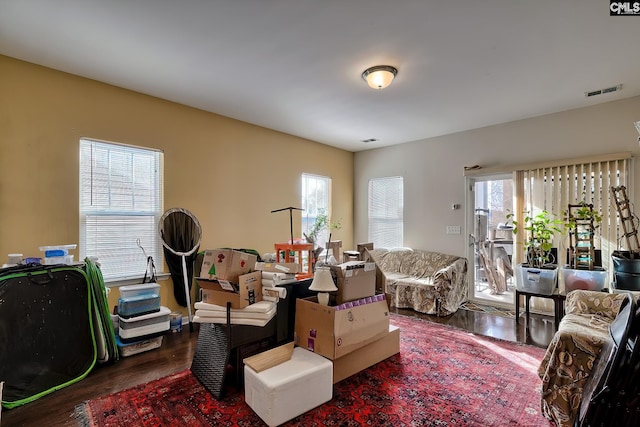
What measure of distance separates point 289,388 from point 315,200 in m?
4.03

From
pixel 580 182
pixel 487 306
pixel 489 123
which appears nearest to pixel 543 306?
pixel 487 306

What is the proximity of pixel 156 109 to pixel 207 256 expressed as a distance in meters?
2.37

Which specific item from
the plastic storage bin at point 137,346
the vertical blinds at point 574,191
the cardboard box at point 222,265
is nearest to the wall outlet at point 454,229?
the vertical blinds at point 574,191

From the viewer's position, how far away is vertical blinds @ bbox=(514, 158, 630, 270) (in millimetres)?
3723

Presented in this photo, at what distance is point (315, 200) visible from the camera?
5730mm

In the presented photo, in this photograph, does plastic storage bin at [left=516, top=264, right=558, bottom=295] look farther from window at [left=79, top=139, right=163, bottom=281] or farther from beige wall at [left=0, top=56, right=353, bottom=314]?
window at [left=79, top=139, right=163, bottom=281]

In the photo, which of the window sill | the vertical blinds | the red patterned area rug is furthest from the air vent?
the window sill

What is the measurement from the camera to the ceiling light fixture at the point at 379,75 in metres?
2.88

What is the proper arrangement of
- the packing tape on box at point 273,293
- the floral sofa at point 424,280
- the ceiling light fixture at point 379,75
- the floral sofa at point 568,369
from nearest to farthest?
the floral sofa at point 568,369, the packing tape on box at point 273,293, the ceiling light fixture at point 379,75, the floral sofa at point 424,280

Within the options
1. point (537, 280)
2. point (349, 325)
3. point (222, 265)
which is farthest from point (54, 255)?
point (537, 280)

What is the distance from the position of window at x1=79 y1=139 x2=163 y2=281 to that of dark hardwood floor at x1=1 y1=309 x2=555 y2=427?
0.95 m

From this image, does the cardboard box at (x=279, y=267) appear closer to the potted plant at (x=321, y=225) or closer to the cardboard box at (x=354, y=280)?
the cardboard box at (x=354, y=280)

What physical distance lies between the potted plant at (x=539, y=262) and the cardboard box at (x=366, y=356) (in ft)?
6.08

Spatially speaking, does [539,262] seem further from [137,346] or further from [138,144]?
[138,144]
